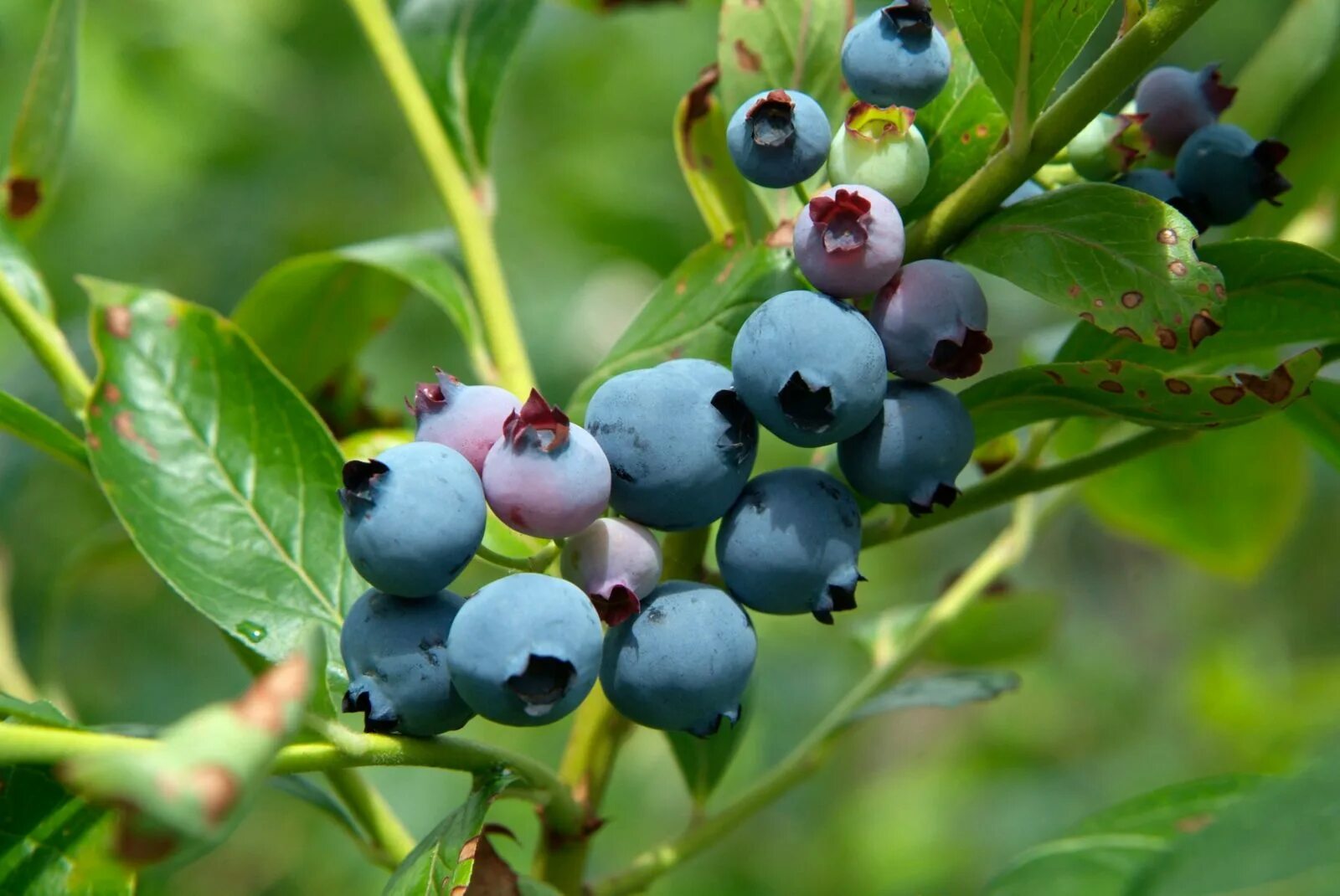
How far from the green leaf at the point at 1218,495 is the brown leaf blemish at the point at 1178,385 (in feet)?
3.06

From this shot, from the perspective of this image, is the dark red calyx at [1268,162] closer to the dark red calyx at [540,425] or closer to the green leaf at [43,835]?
the dark red calyx at [540,425]

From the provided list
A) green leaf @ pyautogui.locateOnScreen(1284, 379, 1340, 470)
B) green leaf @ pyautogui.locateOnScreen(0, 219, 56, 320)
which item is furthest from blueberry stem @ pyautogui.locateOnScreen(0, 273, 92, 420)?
green leaf @ pyautogui.locateOnScreen(1284, 379, 1340, 470)

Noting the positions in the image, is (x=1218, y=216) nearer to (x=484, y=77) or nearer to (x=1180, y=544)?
(x=484, y=77)

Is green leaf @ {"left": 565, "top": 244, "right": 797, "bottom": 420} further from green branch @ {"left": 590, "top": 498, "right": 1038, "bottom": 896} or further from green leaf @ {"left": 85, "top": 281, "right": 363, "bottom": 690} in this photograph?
green branch @ {"left": 590, "top": 498, "right": 1038, "bottom": 896}

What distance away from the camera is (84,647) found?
306cm

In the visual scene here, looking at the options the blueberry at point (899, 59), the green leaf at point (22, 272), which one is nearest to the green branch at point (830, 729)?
the blueberry at point (899, 59)

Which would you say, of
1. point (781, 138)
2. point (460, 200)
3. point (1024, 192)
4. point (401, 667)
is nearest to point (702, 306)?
point (781, 138)

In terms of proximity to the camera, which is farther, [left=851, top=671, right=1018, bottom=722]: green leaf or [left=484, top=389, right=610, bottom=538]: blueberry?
[left=851, top=671, right=1018, bottom=722]: green leaf

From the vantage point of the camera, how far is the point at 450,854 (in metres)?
0.84

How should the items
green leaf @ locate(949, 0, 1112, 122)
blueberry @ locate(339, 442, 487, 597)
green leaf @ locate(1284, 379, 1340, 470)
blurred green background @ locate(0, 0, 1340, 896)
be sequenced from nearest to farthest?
blueberry @ locate(339, 442, 487, 597) < green leaf @ locate(949, 0, 1112, 122) < green leaf @ locate(1284, 379, 1340, 470) < blurred green background @ locate(0, 0, 1340, 896)

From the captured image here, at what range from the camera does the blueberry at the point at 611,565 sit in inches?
32.9

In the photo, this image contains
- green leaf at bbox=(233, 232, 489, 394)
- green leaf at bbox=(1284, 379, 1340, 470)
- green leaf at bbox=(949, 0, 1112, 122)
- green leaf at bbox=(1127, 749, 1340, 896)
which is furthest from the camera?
green leaf at bbox=(233, 232, 489, 394)

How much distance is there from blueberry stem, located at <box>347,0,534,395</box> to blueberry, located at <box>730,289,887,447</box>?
1.42 ft

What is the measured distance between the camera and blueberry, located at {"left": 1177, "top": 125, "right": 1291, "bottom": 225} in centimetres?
97
